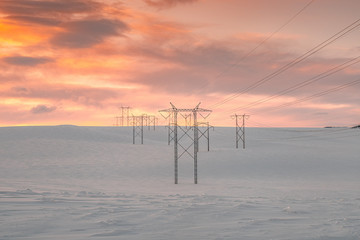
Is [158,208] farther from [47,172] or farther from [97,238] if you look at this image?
[47,172]

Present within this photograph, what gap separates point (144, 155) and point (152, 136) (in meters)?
56.5

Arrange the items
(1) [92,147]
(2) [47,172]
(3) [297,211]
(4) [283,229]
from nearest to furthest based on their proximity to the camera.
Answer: (4) [283,229]
(3) [297,211]
(2) [47,172]
(1) [92,147]

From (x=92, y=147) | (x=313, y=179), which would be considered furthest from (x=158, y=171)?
(x=92, y=147)

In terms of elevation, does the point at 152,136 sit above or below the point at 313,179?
above

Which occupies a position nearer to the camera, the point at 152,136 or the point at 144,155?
the point at 144,155

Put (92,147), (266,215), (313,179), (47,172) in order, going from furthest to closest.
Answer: (92,147) < (47,172) < (313,179) < (266,215)

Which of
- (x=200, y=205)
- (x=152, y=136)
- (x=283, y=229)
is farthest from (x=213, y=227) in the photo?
(x=152, y=136)

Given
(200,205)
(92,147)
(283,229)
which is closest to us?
(283,229)

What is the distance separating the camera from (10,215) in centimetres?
1410

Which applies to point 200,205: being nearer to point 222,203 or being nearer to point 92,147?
point 222,203

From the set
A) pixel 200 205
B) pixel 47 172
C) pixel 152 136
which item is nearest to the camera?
pixel 200 205

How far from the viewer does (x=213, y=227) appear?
1313cm

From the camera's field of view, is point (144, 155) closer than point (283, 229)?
No

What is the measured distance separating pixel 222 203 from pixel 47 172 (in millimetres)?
35277
